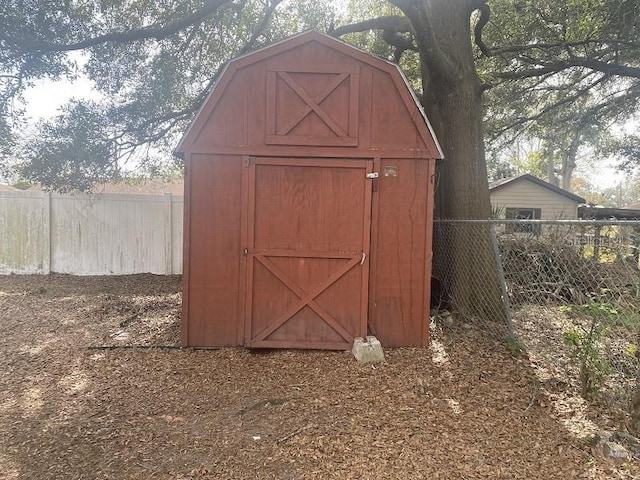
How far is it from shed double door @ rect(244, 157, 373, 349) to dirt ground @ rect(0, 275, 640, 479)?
288 millimetres

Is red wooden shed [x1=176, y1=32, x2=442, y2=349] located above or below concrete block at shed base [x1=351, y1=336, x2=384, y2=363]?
above

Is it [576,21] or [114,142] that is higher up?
[576,21]

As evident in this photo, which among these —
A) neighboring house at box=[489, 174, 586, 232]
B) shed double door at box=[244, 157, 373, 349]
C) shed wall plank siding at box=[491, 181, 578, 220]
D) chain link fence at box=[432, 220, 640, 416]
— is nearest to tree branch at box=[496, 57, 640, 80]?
chain link fence at box=[432, 220, 640, 416]

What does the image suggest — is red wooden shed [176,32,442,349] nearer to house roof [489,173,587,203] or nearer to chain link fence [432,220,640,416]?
chain link fence [432,220,640,416]

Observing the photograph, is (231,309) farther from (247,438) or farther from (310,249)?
(247,438)

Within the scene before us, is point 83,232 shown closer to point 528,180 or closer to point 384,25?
point 384,25

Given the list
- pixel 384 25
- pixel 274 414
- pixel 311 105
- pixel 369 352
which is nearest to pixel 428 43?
pixel 311 105

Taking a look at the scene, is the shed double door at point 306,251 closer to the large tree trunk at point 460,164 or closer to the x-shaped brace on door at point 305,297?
the x-shaped brace on door at point 305,297

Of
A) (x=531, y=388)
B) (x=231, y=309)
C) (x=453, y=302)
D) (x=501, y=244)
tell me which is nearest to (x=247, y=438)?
(x=231, y=309)

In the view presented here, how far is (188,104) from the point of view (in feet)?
28.6

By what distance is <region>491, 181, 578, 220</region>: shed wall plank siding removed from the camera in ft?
55.5

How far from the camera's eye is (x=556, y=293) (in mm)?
4703

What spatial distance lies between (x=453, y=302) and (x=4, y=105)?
7285 millimetres

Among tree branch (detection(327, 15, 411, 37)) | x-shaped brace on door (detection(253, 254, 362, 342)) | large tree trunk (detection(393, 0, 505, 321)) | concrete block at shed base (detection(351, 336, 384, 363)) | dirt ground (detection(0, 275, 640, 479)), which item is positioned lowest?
dirt ground (detection(0, 275, 640, 479))
